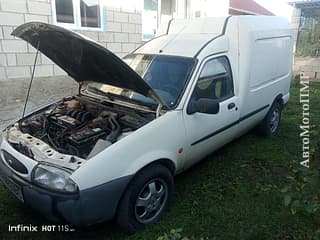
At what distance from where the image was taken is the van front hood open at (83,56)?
2.53 metres

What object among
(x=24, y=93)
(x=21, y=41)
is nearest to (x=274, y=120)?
(x=24, y=93)

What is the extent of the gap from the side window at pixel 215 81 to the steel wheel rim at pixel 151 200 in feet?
3.43

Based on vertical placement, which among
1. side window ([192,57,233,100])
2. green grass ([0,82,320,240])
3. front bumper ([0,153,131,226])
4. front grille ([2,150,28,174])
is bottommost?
green grass ([0,82,320,240])

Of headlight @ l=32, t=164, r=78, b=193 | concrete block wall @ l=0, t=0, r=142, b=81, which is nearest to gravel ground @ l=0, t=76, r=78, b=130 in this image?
concrete block wall @ l=0, t=0, r=142, b=81

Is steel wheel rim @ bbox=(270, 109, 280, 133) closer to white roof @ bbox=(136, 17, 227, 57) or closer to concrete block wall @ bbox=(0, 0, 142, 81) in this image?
white roof @ bbox=(136, 17, 227, 57)

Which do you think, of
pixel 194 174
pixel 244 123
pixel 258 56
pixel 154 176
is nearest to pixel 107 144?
pixel 154 176

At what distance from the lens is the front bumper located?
224 centimetres

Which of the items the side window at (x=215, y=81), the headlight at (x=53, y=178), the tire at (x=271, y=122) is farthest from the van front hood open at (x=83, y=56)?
the tire at (x=271, y=122)

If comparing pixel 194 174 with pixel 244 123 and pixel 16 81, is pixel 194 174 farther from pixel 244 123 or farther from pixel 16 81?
pixel 16 81

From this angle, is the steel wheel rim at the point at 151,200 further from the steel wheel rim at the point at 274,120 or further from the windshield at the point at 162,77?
the steel wheel rim at the point at 274,120

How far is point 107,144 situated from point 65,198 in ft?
1.80

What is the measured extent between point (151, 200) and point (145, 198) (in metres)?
0.09

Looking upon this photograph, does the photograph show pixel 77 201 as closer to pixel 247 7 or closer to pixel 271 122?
pixel 271 122

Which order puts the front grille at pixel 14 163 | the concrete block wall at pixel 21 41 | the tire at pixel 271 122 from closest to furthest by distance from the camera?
the front grille at pixel 14 163 < the tire at pixel 271 122 < the concrete block wall at pixel 21 41
